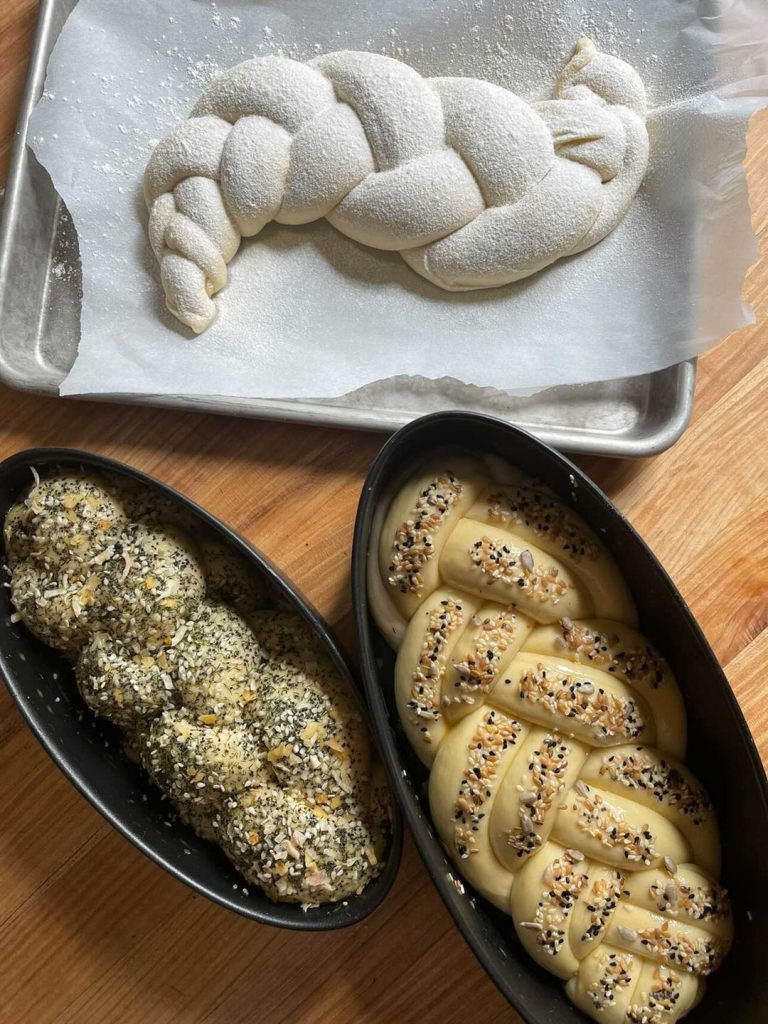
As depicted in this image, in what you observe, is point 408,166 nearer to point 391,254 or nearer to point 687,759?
point 391,254

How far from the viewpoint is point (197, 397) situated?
96 cm

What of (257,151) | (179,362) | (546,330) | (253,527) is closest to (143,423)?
(179,362)

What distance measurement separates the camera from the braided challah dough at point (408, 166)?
92cm

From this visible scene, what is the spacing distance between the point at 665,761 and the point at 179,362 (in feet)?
2.33

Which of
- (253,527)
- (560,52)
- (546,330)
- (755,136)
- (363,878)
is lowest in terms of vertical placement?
(363,878)

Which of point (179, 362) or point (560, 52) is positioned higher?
point (560, 52)

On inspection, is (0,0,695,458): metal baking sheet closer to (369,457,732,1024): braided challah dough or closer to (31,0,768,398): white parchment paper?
(31,0,768,398): white parchment paper

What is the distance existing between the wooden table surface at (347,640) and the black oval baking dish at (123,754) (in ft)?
0.31

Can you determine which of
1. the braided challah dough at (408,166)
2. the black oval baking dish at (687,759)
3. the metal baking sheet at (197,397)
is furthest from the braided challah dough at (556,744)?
the braided challah dough at (408,166)

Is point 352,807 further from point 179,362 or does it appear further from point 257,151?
point 257,151

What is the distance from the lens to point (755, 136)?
3.20ft

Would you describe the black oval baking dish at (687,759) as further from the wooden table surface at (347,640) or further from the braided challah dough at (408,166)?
the braided challah dough at (408,166)

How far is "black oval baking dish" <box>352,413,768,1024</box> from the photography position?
791 millimetres

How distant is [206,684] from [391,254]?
556 millimetres
